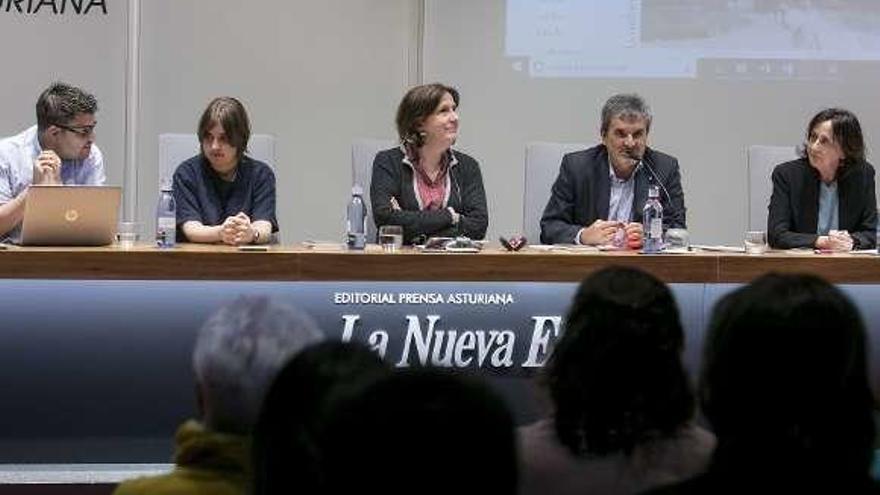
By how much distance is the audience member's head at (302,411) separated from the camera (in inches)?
46.7

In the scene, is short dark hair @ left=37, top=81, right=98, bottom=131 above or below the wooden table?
above

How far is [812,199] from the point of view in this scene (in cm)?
472

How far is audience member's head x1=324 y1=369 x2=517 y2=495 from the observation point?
111cm

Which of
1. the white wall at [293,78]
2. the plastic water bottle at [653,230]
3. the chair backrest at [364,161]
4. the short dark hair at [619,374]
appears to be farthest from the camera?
the white wall at [293,78]

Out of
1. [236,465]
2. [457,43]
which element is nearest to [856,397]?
[236,465]

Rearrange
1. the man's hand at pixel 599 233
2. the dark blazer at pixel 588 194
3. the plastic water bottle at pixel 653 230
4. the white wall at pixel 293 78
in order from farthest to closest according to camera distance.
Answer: the white wall at pixel 293 78
the dark blazer at pixel 588 194
the man's hand at pixel 599 233
the plastic water bottle at pixel 653 230

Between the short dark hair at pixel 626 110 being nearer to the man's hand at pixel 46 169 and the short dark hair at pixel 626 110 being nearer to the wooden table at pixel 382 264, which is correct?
the wooden table at pixel 382 264

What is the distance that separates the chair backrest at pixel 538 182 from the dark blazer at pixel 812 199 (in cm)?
75

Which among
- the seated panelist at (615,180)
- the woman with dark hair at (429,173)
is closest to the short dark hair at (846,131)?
the seated panelist at (615,180)

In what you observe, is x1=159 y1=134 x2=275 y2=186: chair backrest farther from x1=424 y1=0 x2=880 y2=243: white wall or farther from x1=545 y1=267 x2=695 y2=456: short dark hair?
x1=545 y1=267 x2=695 y2=456: short dark hair

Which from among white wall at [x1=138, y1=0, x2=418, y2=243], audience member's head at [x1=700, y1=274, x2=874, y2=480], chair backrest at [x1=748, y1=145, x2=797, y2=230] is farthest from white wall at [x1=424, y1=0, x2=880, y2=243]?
audience member's head at [x1=700, y1=274, x2=874, y2=480]

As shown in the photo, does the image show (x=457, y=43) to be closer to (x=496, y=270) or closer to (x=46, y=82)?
(x=46, y=82)

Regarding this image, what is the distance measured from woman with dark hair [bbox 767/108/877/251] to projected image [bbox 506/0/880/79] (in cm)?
143

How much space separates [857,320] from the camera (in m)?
1.51
